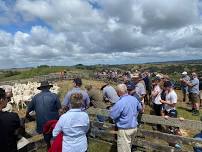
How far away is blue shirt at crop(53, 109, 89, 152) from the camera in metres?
5.06

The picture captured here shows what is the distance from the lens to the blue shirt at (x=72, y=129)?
506 centimetres

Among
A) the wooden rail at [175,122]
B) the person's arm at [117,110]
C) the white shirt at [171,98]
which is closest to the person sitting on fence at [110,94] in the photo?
the white shirt at [171,98]

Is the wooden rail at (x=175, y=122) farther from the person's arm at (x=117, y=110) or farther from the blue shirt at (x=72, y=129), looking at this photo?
the blue shirt at (x=72, y=129)

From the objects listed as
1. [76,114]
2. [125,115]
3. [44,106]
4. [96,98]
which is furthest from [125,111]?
[96,98]

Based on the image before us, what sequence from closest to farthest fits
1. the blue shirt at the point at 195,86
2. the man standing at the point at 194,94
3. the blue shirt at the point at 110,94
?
1. the blue shirt at the point at 110,94
2. the man standing at the point at 194,94
3. the blue shirt at the point at 195,86

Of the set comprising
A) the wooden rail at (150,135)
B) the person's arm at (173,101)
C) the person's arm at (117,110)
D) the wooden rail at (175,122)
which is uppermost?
the person's arm at (117,110)

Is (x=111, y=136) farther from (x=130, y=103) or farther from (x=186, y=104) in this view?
(x=186, y=104)

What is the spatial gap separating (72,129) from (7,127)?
3.86 ft

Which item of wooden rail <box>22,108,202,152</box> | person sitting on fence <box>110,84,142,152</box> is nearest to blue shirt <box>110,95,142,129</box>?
person sitting on fence <box>110,84,142,152</box>

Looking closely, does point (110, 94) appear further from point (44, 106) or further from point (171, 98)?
point (44, 106)

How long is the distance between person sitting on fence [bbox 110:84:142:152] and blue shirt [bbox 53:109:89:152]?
1799 millimetres

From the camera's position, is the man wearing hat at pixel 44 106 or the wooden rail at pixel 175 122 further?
the man wearing hat at pixel 44 106

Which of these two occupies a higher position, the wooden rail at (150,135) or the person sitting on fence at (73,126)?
the person sitting on fence at (73,126)

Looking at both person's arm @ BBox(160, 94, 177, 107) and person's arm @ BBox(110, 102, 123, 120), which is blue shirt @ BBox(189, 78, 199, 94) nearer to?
person's arm @ BBox(160, 94, 177, 107)
